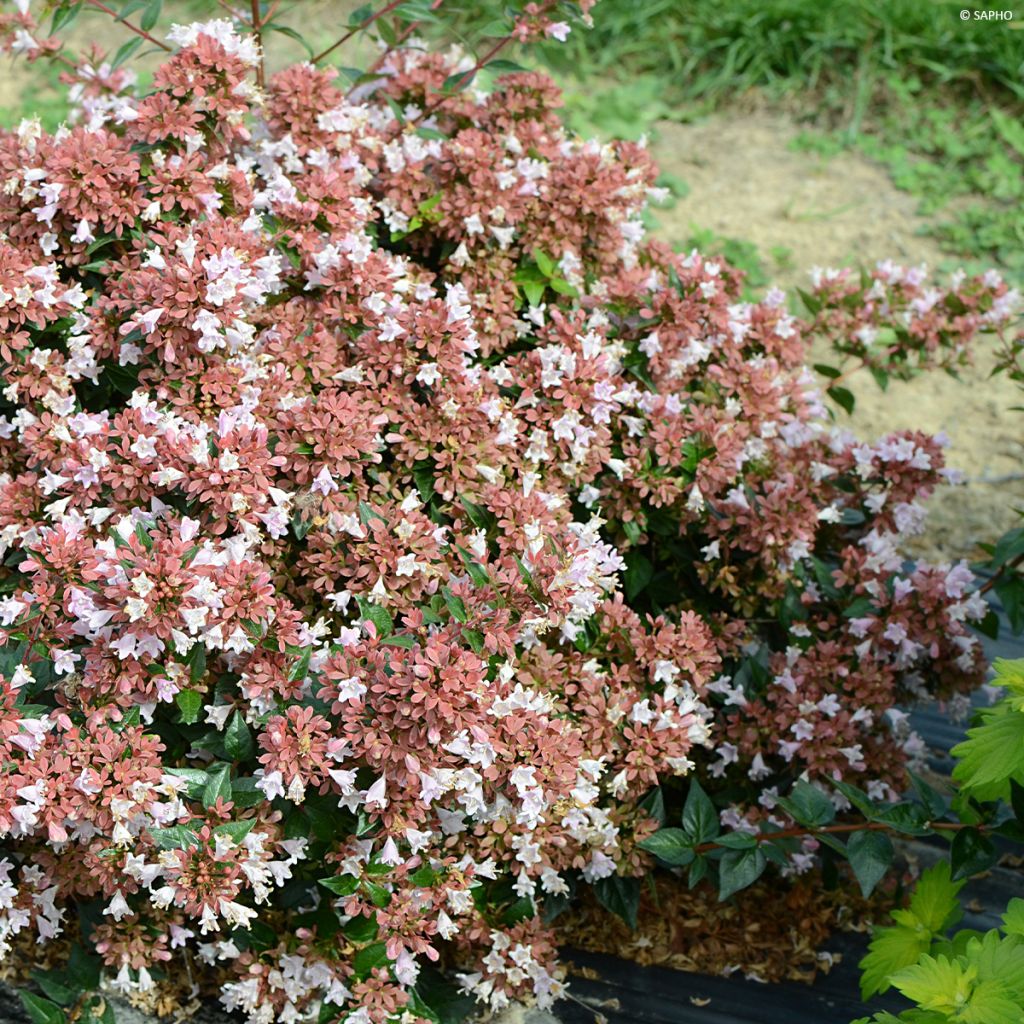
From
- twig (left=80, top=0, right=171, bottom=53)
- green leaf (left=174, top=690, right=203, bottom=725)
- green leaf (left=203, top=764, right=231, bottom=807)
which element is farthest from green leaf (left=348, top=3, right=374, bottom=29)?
green leaf (left=203, top=764, right=231, bottom=807)

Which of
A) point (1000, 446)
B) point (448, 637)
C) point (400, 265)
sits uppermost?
point (400, 265)

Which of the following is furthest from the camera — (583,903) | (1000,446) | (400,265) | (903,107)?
(903,107)

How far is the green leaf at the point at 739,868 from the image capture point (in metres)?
2.25

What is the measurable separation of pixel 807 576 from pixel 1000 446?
5.70ft

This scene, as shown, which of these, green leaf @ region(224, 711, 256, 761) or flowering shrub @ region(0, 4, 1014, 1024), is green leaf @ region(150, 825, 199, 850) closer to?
flowering shrub @ region(0, 4, 1014, 1024)

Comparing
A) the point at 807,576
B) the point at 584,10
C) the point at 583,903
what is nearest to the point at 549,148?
the point at 584,10

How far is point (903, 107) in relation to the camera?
552 cm

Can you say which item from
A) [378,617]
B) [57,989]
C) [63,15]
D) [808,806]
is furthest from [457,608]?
[63,15]

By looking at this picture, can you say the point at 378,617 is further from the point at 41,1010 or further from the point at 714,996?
the point at 714,996

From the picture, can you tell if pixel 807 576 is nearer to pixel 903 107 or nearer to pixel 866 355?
pixel 866 355

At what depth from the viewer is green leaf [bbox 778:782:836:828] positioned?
2254mm

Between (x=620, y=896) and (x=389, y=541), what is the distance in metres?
0.84

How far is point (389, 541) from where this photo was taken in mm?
2107

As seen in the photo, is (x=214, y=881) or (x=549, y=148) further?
(x=549, y=148)
